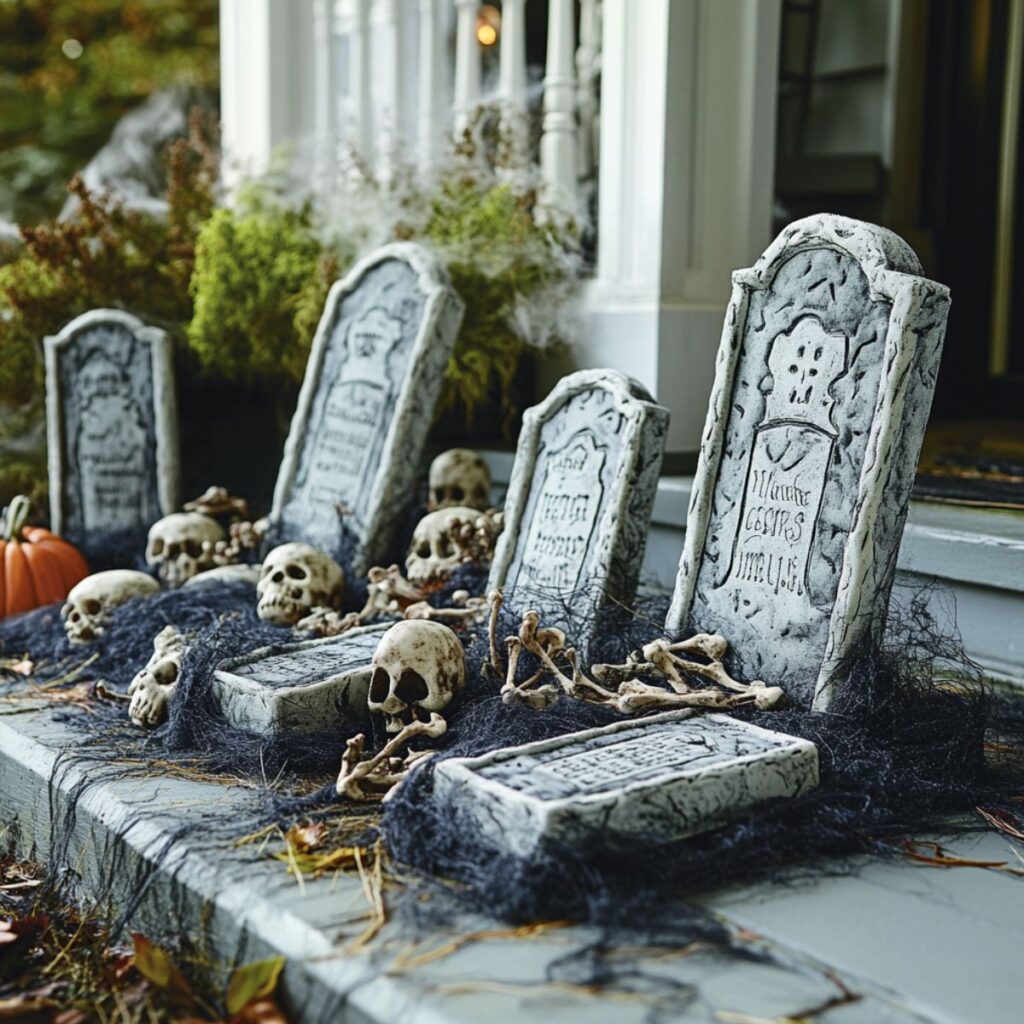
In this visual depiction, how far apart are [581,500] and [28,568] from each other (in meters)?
1.97

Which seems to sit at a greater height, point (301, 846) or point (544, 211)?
point (544, 211)

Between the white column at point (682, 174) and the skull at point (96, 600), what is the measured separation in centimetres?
188

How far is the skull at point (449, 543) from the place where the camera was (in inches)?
146

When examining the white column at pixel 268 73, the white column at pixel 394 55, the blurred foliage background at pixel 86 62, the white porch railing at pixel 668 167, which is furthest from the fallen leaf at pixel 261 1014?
the blurred foliage background at pixel 86 62

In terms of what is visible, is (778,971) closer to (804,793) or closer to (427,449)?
(804,793)

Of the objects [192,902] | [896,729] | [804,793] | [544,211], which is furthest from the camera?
[544,211]

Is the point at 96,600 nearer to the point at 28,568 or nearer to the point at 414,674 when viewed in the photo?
the point at 28,568

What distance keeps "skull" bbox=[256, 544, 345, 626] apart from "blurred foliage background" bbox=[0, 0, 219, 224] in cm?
882

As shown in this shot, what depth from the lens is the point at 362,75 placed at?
5879mm

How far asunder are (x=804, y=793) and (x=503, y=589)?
1.24 m

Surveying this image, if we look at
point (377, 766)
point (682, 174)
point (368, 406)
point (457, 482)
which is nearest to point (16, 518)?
point (368, 406)

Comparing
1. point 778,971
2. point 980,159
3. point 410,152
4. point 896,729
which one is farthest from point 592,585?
point 980,159

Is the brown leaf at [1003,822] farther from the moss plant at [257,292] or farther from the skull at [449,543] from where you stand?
the moss plant at [257,292]

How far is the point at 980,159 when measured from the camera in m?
6.79
